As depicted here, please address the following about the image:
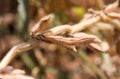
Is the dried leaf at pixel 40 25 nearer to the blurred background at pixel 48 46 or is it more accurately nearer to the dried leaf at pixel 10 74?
the dried leaf at pixel 10 74

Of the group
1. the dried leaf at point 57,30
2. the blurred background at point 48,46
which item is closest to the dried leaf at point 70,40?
the dried leaf at point 57,30

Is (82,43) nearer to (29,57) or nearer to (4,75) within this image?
(4,75)

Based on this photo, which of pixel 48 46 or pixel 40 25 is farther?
pixel 48 46

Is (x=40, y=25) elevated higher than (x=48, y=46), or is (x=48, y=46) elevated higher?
(x=40, y=25)

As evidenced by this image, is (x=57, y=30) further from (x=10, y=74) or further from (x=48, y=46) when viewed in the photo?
(x=48, y=46)

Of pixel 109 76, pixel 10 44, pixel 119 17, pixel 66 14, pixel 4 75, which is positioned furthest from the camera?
pixel 10 44

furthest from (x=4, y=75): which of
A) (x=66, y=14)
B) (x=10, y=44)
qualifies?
(x=10, y=44)

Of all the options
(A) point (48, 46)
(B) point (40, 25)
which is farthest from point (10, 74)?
(A) point (48, 46)

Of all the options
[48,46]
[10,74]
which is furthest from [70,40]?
[48,46]
